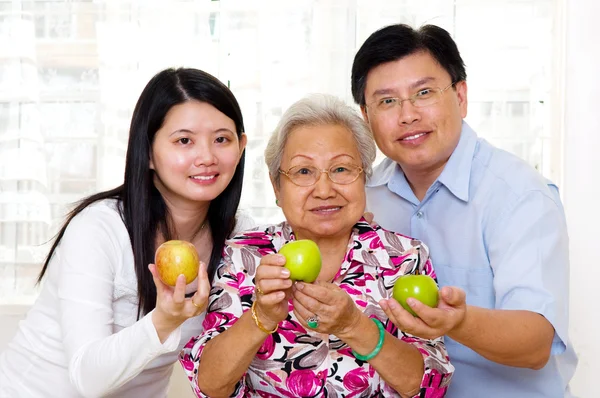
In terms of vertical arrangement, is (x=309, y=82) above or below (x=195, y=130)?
above

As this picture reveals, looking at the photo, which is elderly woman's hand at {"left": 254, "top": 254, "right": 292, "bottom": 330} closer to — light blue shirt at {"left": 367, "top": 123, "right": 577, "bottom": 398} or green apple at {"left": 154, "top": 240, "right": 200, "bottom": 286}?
green apple at {"left": 154, "top": 240, "right": 200, "bottom": 286}

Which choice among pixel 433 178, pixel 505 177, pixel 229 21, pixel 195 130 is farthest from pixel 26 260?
pixel 505 177

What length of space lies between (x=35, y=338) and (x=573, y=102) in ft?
8.93

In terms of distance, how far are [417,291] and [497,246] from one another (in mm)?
506

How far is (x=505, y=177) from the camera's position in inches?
79.8

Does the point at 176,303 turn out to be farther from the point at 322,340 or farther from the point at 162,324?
the point at 322,340

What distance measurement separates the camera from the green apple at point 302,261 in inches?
60.7

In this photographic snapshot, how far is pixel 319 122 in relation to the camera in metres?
1.91

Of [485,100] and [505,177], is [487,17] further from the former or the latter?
[505,177]

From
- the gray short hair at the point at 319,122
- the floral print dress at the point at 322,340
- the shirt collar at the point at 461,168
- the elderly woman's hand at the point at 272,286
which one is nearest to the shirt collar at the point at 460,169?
the shirt collar at the point at 461,168

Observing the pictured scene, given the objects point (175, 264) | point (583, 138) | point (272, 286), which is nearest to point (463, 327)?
point (272, 286)

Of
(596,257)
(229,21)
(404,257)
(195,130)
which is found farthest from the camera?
(229,21)

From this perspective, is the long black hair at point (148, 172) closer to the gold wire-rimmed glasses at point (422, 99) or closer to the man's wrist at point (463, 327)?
the gold wire-rimmed glasses at point (422, 99)

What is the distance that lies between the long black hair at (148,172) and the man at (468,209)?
1.63 feet
